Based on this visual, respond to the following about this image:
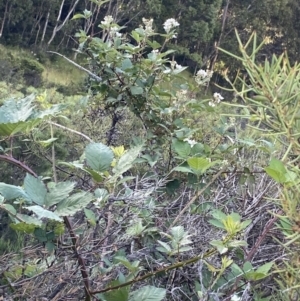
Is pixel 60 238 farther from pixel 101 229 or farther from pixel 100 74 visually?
pixel 100 74

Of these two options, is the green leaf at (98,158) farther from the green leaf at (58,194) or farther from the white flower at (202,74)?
the white flower at (202,74)

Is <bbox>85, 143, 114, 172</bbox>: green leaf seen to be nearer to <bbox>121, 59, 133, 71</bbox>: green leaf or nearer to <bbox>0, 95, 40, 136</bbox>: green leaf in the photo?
<bbox>0, 95, 40, 136</bbox>: green leaf

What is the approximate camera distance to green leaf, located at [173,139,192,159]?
5.00 feet

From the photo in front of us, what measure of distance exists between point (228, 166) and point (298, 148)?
90 cm

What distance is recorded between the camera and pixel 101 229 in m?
1.42

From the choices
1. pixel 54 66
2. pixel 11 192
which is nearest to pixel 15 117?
pixel 11 192

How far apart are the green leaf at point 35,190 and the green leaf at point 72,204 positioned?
35 millimetres

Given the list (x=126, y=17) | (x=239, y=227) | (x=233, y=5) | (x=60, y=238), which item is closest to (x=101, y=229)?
(x=60, y=238)

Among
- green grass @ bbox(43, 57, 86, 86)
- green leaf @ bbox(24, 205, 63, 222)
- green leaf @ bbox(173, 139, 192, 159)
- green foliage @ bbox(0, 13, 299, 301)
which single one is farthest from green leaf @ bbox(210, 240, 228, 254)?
green grass @ bbox(43, 57, 86, 86)

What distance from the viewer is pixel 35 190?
1.00 meters

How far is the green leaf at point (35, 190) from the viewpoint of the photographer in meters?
1.00

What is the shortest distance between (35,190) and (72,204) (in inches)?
2.9

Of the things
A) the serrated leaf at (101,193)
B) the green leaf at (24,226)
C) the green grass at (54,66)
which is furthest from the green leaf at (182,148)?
the green grass at (54,66)

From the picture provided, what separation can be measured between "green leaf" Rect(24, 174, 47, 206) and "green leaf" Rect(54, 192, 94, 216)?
0.04 m
